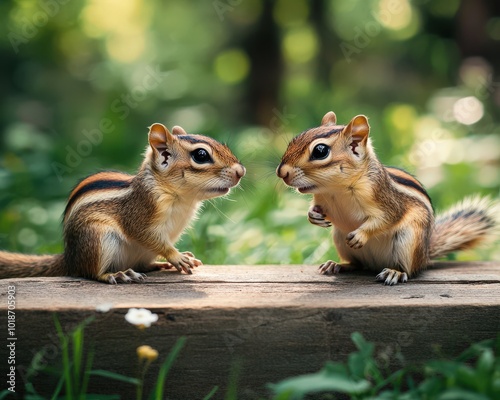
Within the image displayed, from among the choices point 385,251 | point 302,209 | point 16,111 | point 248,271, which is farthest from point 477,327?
point 16,111

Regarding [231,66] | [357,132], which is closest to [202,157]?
[357,132]

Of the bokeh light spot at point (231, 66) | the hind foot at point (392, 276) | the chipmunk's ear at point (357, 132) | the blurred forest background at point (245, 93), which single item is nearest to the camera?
the hind foot at point (392, 276)

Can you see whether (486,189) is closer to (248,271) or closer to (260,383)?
(248,271)

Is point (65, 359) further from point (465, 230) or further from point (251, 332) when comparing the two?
point (465, 230)

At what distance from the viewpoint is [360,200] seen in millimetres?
3199

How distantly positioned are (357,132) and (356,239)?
0.46 m

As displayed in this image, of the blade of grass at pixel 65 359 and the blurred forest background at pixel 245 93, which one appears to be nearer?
the blade of grass at pixel 65 359

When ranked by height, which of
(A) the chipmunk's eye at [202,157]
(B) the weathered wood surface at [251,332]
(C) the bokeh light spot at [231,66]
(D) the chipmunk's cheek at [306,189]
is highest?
(C) the bokeh light spot at [231,66]

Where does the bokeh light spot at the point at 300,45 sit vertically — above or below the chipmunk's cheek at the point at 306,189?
above

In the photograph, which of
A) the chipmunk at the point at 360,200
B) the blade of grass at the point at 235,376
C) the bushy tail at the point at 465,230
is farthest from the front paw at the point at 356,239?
the blade of grass at the point at 235,376

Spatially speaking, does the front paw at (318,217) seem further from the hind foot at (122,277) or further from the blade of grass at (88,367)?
the blade of grass at (88,367)

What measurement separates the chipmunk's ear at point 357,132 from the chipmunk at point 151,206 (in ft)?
1.59

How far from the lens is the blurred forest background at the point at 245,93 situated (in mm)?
5324

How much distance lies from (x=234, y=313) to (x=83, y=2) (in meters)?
10.6
